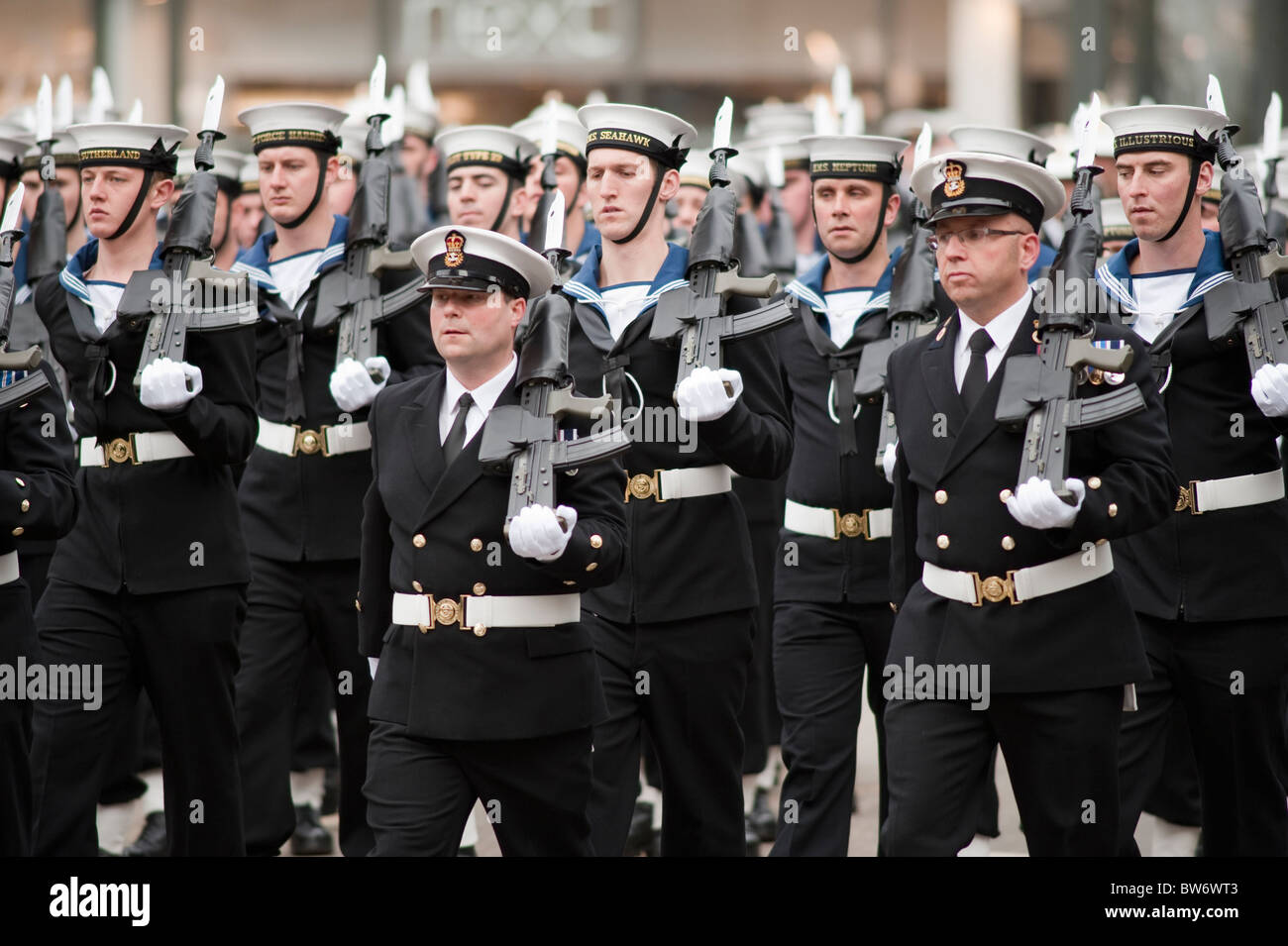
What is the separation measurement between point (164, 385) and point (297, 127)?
162 cm

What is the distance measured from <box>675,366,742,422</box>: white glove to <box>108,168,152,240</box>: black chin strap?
A: 5.81 feet

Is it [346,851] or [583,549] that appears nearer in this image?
[583,549]

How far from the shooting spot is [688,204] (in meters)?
9.00

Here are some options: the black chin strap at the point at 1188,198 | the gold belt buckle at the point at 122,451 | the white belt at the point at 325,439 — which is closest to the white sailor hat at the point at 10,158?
the gold belt buckle at the point at 122,451

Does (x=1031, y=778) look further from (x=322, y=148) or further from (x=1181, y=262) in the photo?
(x=322, y=148)

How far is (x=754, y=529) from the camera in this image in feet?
25.4

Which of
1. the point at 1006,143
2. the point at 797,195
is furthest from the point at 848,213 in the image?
the point at 797,195

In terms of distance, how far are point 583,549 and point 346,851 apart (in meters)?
2.16

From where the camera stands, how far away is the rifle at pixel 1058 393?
463 centimetres

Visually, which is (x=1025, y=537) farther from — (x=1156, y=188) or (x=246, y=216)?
(x=246, y=216)

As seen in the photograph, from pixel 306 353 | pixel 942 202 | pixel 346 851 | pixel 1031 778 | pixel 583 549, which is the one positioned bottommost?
pixel 346 851
